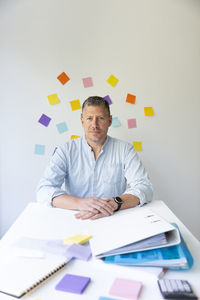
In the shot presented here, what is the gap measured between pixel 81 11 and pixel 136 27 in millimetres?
481

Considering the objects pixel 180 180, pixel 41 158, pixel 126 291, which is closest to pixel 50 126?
pixel 41 158

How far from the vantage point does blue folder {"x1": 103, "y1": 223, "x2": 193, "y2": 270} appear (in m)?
0.71

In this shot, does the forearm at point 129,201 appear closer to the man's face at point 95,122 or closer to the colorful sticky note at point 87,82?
the man's face at point 95,122

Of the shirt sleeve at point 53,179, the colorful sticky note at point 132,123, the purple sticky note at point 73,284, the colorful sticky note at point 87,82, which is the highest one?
the colorful sticky note at point 87,82

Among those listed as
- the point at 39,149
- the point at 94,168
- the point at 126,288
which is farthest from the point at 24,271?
the point at 39,149

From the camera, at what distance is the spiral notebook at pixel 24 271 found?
0.63m

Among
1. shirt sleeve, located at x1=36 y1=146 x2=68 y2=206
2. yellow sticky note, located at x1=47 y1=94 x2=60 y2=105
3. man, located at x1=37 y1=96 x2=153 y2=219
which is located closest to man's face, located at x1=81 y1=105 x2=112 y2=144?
man, located at x1=37 y1=96 x2=153 y2=219

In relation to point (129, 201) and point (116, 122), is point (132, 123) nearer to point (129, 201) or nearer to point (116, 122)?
point (116, 122)

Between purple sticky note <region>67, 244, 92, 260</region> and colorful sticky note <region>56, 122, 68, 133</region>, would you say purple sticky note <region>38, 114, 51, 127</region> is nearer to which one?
colorful sticky note <region>56, 122, 68, 133</region>

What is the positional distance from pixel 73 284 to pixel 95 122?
113 centimetres

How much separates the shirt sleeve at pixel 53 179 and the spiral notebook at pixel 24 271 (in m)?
0.54

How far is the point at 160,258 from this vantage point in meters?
0.73

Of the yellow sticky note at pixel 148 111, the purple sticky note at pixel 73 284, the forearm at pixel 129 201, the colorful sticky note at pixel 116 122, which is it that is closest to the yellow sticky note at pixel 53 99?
the colorful sticky note at pixel 116 122

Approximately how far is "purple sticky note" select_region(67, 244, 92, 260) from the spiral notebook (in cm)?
4
